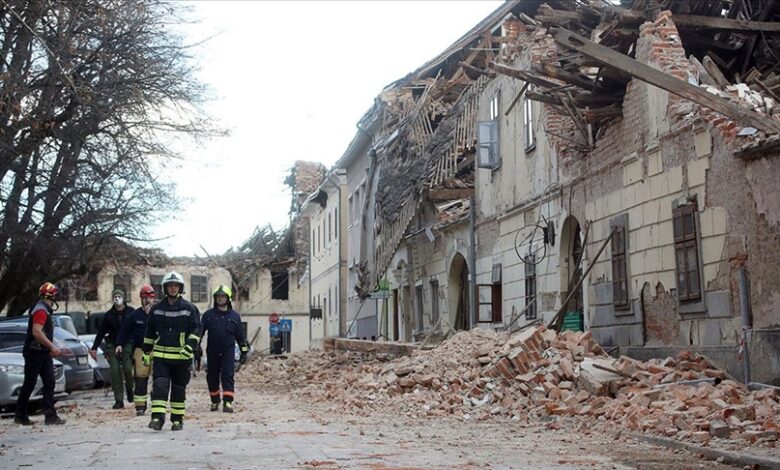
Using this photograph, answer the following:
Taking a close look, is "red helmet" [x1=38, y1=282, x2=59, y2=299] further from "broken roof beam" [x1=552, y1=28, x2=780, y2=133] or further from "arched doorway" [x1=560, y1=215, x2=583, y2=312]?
"arched doorway" [x1=560, y1=215, x2=583, y2=312]

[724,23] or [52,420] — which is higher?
[724,23]

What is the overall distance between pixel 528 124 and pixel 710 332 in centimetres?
798

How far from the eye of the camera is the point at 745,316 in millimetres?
12469

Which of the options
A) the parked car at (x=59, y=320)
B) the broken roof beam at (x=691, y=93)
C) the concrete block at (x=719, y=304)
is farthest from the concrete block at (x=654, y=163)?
the parked car at (x=59, y=320)

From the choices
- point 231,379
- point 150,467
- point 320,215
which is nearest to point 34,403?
point 231,379

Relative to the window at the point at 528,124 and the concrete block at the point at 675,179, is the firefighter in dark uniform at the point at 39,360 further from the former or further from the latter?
the window at the point at 528,124

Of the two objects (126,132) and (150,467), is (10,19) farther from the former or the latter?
(150,467)

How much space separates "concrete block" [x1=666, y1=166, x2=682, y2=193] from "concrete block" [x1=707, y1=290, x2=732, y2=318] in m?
1.69

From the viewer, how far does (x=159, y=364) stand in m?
11.8

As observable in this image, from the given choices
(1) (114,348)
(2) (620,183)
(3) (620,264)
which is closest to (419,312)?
(3) (620,264)

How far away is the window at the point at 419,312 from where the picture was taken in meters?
28.6

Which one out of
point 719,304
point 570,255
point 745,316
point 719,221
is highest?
point 570,255

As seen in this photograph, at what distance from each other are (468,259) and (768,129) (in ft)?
41.8

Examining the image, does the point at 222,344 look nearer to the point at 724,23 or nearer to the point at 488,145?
the point at 724,23
